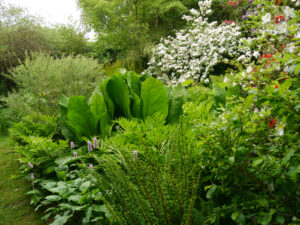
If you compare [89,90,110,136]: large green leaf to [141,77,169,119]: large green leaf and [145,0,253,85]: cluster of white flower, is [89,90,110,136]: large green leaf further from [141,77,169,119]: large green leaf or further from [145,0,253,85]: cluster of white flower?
[145,0,253,85]: cluster of white flower

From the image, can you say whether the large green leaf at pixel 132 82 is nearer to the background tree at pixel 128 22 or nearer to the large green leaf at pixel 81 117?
the large green leaf at pixel 81 117

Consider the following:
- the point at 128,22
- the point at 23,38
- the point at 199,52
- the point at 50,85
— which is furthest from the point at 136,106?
the point at 128,22

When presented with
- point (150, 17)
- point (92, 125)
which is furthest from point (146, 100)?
point (150, 17)

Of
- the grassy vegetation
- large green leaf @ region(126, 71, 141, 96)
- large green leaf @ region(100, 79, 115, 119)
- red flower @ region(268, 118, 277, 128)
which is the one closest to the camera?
red flower @ region(268, 118, 277, 128)

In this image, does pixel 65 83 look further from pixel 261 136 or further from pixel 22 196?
pixel 261 136

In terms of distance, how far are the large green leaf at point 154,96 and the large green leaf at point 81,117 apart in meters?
0.50

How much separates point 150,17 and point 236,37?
6433 mm

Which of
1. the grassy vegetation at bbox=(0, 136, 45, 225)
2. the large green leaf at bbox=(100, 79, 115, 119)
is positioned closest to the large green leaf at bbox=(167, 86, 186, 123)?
the large green leaf at bbox=(100, 79, 115, 119)

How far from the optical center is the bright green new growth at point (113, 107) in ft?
6.35

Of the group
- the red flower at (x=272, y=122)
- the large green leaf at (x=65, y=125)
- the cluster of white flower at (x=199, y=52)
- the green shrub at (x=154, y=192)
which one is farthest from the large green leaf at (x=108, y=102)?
the cluster of white flower at (x=199, y=52)

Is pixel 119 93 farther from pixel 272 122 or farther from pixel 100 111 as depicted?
pixel 272 122

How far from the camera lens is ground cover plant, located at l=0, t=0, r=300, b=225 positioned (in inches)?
31.5

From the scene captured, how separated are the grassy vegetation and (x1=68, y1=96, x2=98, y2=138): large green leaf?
25.0 inches

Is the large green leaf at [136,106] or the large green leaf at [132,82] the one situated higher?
the large green leaf at [132,82]
